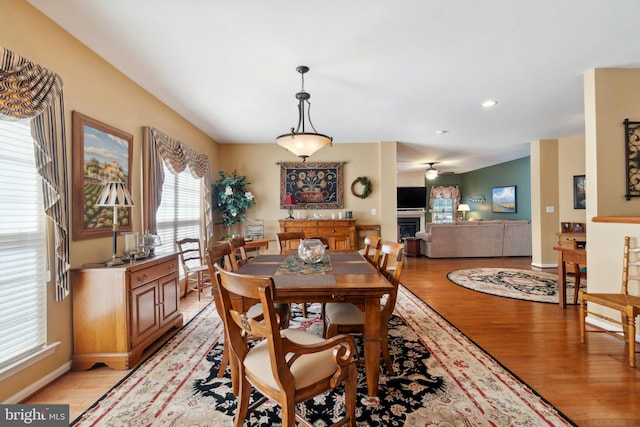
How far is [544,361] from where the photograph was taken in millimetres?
2238

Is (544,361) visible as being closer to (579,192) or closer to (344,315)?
(344,315)

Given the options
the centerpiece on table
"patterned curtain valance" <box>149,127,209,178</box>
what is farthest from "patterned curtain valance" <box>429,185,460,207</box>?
"patterned curtain valance" <box>149,127,209,178</box>

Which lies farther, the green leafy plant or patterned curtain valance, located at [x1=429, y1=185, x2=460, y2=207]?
patterned curtain valance, located at [x1=429, y1=185, x2=460, y2=207]

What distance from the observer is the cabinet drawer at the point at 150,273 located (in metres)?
2.26

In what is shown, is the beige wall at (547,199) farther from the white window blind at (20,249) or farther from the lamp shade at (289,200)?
the white window blind at (20,249)

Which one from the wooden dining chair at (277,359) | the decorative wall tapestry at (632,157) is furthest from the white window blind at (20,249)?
the decorative wall tapestry at (632,157)

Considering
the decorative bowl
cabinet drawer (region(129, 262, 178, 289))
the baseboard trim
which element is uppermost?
the decorative bowl

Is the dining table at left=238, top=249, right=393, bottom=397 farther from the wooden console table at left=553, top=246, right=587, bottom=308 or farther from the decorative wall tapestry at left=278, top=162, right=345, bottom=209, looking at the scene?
the decorative wall tapestry at left=278, top=162, right=345, bottom=209

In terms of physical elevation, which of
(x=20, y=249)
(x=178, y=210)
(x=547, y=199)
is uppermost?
(x=547, y=199)

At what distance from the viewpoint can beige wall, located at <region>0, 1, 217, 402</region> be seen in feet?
6.00

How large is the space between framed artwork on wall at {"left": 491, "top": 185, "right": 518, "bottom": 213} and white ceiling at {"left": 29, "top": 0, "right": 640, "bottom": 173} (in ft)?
13.1

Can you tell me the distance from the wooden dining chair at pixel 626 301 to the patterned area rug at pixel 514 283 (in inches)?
50.5

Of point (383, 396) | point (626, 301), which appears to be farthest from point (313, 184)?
point (626, 301)

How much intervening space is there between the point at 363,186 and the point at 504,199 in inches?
206
